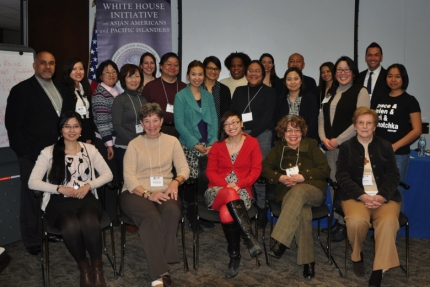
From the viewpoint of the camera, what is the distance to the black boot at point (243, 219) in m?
3.24

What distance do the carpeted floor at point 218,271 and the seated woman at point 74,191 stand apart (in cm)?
32

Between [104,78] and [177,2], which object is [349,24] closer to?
[177,2]

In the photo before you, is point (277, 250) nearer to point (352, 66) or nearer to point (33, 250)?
point (352, 66)

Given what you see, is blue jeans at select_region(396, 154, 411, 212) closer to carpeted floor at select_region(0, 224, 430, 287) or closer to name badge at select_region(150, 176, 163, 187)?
carpeted floor at select_region(0, 224, 430, 287)

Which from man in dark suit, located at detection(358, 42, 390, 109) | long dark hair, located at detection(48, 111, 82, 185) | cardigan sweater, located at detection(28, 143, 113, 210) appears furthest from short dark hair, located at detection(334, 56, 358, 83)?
long dark hair, located at detection(48, 111, 82, 185)

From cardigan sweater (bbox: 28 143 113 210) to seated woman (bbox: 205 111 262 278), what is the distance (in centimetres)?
85

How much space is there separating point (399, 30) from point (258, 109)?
8.29ft

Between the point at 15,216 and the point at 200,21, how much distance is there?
3.27m

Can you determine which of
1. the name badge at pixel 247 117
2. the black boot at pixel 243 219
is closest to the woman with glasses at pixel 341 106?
the name badge at pixel 247 117

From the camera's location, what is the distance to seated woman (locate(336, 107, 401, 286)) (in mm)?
3160

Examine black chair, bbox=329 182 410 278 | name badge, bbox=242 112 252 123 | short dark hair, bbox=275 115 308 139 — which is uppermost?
name badge, bbox=242 112 252 123

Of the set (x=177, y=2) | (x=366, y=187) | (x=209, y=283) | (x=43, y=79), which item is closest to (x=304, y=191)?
(x=366, y=187)

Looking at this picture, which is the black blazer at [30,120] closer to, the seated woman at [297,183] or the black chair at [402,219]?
the seated woman at [297,183]

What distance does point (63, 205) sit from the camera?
324cm
